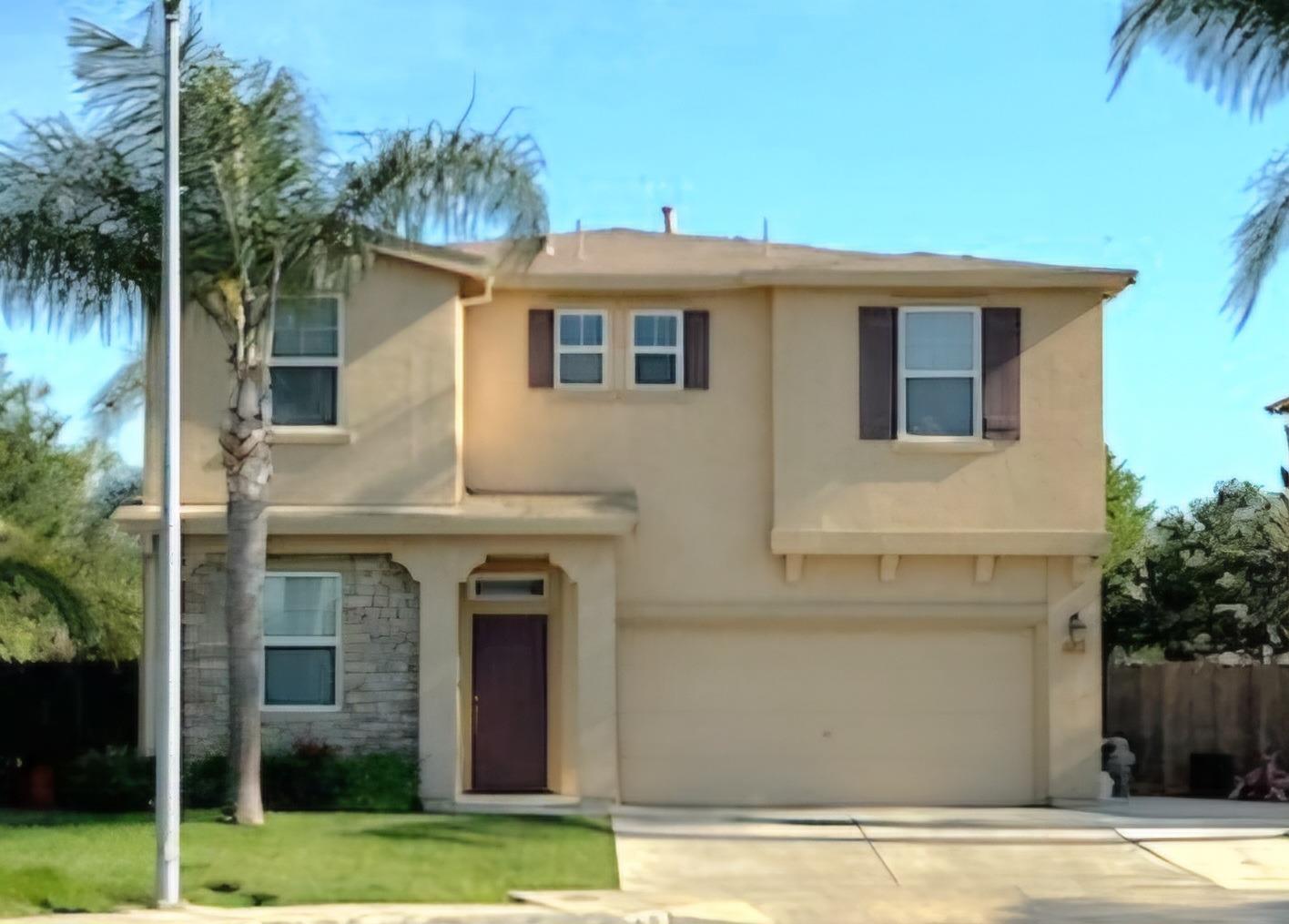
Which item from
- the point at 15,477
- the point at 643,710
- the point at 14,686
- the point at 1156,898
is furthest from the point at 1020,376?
the point at 15,477

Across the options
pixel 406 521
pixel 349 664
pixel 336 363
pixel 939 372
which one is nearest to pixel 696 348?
pixel 939 372

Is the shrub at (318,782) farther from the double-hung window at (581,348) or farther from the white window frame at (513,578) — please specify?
the double-hung window at (581,348)

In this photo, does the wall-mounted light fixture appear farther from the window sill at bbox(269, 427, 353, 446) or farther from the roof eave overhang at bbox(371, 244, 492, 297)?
the window sill at bbox(269, 427, 353, 446)

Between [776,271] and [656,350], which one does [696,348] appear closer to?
[656,350]

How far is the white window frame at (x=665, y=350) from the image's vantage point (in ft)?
62.4

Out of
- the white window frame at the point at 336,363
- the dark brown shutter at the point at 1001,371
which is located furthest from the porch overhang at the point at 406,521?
the dark brown shutter at the point at 1001,371

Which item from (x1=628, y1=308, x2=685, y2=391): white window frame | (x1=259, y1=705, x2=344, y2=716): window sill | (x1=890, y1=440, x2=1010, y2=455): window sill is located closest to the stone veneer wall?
(x1=259, y1=705, x2=344, y2=716): window sill

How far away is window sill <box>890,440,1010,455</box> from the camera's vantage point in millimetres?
18641

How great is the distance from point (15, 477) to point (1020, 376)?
16.4 m

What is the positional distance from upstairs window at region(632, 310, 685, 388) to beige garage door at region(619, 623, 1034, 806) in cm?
273

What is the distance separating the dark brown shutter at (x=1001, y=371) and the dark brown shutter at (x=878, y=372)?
1.00 meters

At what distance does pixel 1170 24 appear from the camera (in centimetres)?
1439

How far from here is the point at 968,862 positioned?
15508 mm

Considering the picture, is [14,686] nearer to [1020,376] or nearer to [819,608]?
[819,608]
